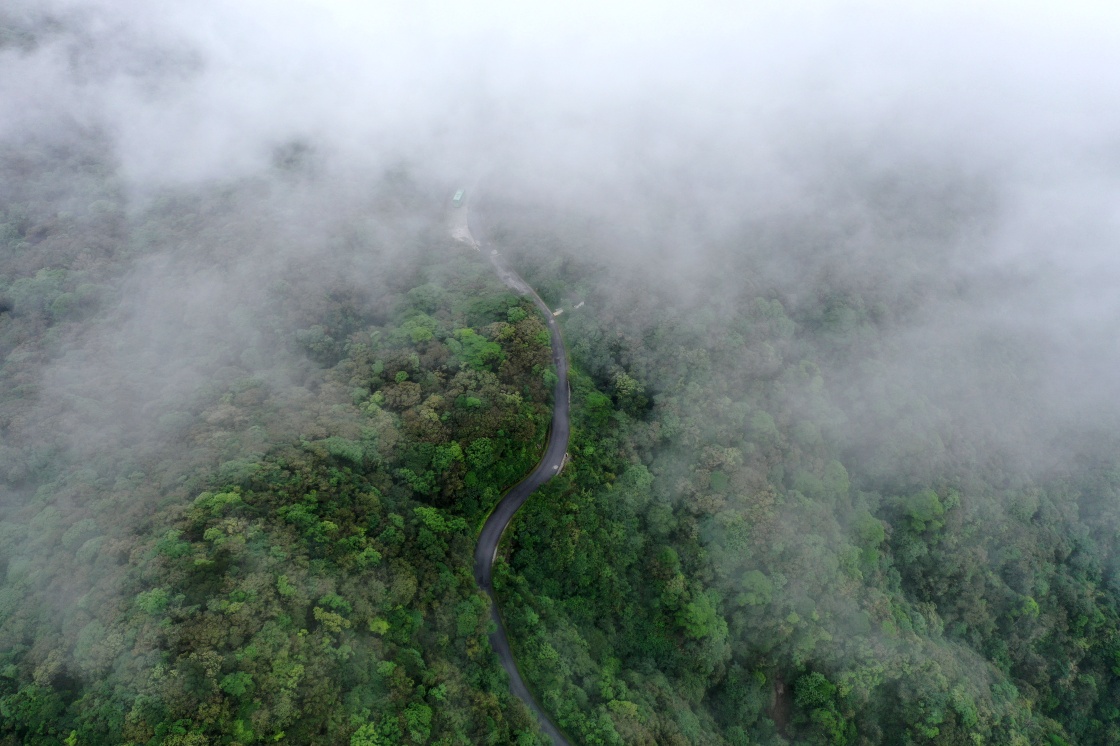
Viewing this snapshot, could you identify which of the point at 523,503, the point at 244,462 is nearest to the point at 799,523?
the point at 523,503

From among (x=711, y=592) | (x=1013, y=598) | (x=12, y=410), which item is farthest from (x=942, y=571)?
(x=12, y=410)

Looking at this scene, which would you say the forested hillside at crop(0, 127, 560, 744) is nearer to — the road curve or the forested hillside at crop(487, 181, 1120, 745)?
the road curve

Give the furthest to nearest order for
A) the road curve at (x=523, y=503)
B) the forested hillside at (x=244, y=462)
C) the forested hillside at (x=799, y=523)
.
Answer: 1. the forested hillside at (x=799, y=523)
2. the road curve at (x=523, y=503)
3. the forested hillside at (x=244, y=462)

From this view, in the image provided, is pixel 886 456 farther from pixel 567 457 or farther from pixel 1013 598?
pixel 567 457

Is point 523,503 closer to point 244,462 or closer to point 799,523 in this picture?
point 244,462

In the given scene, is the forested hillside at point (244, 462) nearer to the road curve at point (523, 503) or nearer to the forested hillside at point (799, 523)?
the road curve at point (523, 503)

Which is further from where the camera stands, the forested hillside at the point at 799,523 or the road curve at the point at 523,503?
the forested hillside at the point at 799,523

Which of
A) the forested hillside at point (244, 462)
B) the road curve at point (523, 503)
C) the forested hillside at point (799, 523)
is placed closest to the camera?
the forested hillside at point (244, 462)

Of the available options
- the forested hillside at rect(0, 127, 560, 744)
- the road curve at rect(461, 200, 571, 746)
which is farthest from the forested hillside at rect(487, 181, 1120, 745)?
the forested hillside at rect(0, 127, 560, 744)

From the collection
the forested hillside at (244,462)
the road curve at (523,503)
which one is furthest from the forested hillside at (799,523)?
the forested hillside at (244,462)
